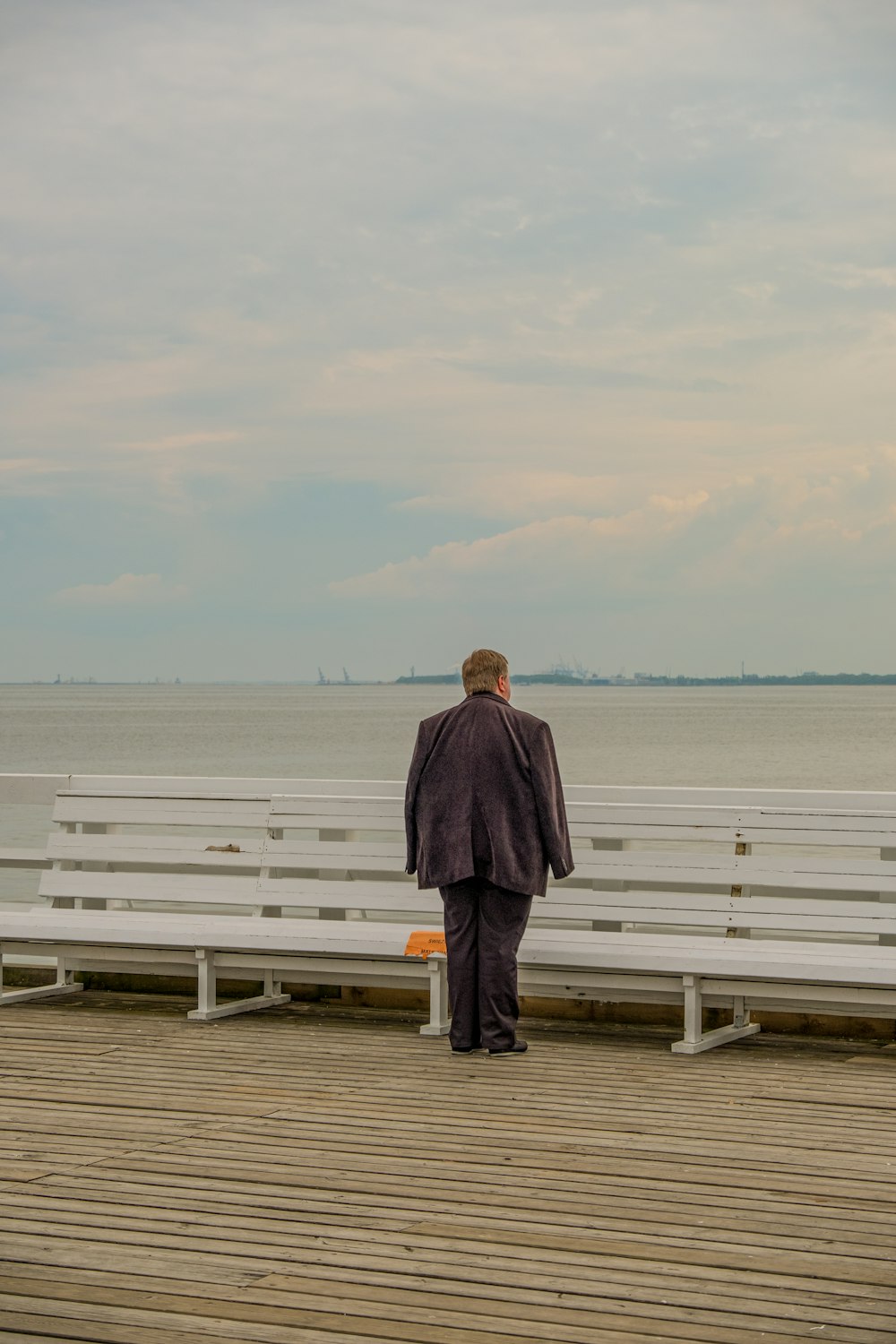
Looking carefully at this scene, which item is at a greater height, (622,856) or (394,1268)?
(622,856)

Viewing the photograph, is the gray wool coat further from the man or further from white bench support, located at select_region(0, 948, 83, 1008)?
white bench support, located at select_region(0, 948, 83, 1008)

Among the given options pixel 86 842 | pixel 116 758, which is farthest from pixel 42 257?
pixel 86 842

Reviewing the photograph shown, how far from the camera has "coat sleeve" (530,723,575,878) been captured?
20.7 ft

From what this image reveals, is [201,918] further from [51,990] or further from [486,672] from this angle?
[486,672]

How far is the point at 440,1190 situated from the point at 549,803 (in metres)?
2.02

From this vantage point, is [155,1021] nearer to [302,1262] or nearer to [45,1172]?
[45,1172]

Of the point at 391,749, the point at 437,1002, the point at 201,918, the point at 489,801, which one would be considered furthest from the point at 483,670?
the point at 391,749

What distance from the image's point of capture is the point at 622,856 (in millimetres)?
6797

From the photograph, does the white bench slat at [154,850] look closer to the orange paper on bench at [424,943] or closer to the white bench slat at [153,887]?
the white bench slat at [153,887]

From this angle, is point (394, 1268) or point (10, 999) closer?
point (394, 1268)

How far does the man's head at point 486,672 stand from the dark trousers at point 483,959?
759 mm

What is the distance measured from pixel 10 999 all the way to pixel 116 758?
217ft

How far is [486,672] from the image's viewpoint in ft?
21.5

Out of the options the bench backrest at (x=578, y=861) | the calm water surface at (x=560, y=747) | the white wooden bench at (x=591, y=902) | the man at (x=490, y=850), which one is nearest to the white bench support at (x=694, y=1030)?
the white wooden bench at (x=591, y=902)
